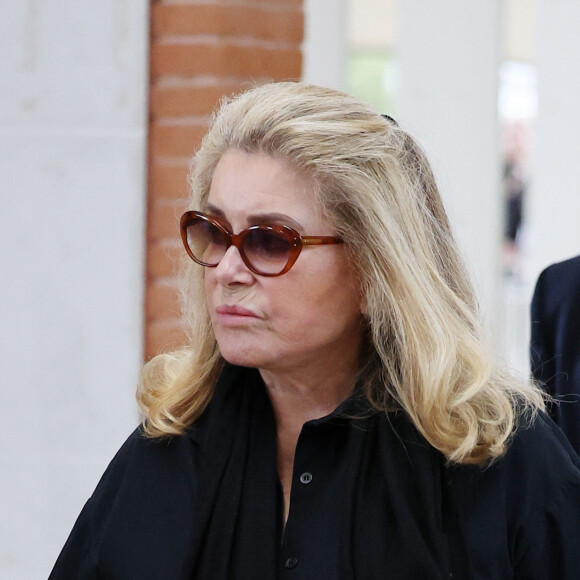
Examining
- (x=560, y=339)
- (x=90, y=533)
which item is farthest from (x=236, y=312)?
(x=560, y=339)

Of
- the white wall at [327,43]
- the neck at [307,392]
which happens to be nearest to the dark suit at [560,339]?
the neck at [307,392]

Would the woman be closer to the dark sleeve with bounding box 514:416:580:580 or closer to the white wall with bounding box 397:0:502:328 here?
the dark sleeve with bounding box 514:416:580:580

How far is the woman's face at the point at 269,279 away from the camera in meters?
1.84

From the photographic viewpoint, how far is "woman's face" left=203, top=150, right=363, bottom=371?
184cm

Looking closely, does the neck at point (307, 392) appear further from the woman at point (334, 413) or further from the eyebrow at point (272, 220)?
the eyebrow at point (272, 220)

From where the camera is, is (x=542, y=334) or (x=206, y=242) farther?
(x=542, y=334)

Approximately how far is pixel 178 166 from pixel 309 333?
1505 mm

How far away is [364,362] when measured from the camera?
2043 millimetres

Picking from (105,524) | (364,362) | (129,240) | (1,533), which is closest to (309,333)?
(364,362)

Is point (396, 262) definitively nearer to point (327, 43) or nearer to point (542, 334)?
point (542, 334)

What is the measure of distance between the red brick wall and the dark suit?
1.27 m

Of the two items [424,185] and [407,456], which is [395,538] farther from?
[424,185]

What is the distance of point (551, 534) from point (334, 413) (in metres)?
0.41

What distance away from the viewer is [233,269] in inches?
72.3
